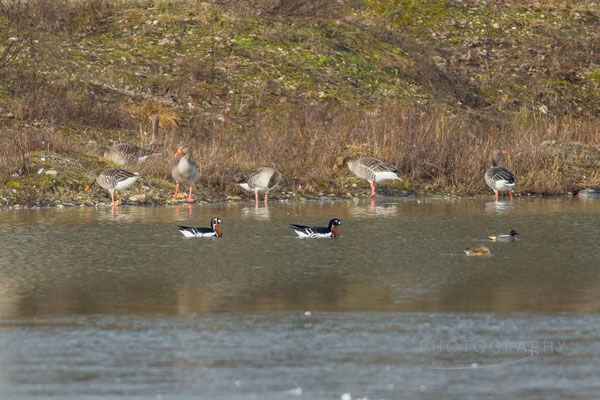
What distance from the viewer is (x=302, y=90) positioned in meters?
33.1

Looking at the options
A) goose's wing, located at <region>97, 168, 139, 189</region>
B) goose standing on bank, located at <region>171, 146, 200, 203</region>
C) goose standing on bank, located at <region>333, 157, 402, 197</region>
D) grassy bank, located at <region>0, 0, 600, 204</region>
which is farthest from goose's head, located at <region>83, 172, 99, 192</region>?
goose standing on bank, located at <region>333, 157, 402, 197</region>

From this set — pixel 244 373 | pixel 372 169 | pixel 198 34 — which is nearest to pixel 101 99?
pixel 198 34

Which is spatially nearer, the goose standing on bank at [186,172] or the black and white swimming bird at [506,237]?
the black and white swimming bird at [506,237]

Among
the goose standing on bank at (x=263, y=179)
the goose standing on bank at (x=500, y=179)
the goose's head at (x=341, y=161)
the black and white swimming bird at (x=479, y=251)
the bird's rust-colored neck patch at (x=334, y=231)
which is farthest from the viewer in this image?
the goose's head at (x=341, y=161)

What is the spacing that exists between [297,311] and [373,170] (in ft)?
41.6

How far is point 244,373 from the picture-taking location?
762 centimetres

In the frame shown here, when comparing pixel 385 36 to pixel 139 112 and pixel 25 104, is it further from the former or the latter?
pixel 25 104

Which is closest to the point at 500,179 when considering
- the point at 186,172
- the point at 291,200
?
the point at 291,200

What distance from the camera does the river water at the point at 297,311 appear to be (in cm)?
740

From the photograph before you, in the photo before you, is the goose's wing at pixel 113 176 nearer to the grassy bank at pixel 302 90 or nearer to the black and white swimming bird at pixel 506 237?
the grassy bank at pixel 302 90

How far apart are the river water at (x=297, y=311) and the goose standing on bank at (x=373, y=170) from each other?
4.91m

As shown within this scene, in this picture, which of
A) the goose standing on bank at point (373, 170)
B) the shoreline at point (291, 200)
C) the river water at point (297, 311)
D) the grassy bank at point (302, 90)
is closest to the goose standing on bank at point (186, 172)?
the shoreline at point (291, 200)

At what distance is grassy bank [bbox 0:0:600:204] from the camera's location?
2378 centimetres

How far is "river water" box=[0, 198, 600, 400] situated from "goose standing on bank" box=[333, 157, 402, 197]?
16.1 ft
